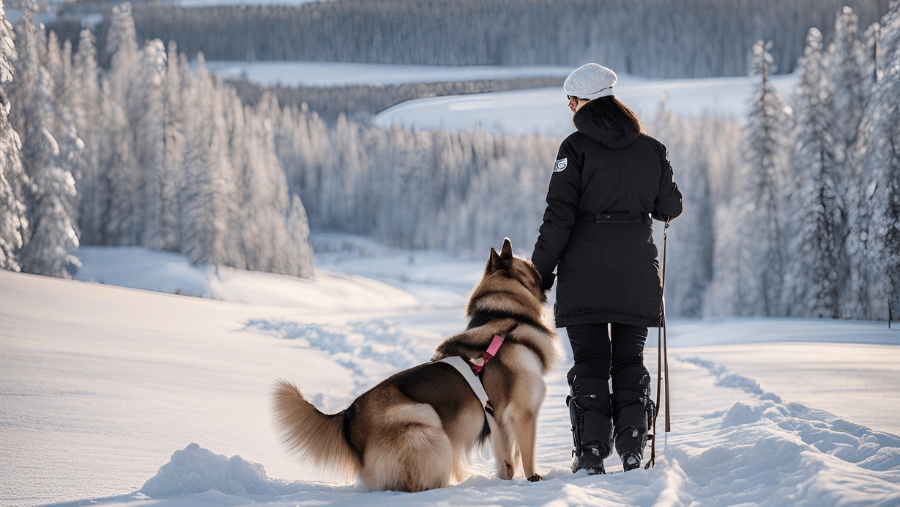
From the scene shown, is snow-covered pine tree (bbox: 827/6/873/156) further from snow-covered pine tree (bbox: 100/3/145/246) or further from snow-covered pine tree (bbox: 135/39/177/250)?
snow-covered pine tree (bbox: 100/3/145/246)

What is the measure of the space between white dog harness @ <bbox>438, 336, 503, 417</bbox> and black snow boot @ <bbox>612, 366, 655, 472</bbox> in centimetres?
72

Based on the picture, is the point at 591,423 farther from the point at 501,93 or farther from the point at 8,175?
the point at 501,93

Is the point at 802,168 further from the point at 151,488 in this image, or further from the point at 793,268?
the point at 151,488

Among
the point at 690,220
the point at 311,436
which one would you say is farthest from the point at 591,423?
the point at 690,220

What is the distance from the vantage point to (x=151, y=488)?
2.70m

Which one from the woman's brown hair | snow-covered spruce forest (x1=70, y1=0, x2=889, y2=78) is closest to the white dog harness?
the woman's brown hair

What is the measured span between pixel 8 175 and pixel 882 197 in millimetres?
13616

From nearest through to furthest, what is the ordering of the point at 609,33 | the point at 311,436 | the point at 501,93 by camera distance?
the point at 311,436 → the point at 609,33 → the point at 501,93

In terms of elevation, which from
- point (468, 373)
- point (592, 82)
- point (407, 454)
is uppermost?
point (592, 82)

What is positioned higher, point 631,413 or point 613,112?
point 613,112

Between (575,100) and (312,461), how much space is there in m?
2.43

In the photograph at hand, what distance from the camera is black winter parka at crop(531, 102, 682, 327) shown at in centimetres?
313

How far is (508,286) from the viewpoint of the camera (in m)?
3.39

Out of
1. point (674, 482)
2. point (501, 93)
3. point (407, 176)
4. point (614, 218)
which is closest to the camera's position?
point (674, 482)
